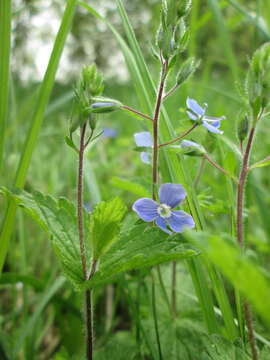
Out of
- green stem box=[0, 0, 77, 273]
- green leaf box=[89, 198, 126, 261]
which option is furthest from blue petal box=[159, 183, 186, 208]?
green stem box=[0, 0, 77, 273]

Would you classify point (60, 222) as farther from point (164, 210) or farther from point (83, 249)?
point (164, 210)

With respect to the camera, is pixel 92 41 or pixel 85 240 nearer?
pixel 85 240

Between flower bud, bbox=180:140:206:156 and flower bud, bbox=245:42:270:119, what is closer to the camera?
flower bud, bbox=245:42:270:119

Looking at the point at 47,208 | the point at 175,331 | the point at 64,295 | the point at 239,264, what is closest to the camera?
the point at 239,264

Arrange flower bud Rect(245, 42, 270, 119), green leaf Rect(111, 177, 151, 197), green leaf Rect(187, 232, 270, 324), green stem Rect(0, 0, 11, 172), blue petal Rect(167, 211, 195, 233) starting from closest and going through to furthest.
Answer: green leaf Rect(187, 232, 270, 324)
flower bud Rect(245, 42, 270, 119)
blue petal Rect(167, 211, 195, 233)
green stem Rect(0, 0, 11, 172)
green leaf Rect(111, 177, 151, 197)

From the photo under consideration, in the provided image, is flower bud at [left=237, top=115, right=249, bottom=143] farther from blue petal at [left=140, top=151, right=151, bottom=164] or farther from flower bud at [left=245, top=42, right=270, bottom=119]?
blue petal at [left=140, top=151, right=151, bottom=164]

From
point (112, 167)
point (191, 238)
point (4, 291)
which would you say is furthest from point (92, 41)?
point (191, 238)

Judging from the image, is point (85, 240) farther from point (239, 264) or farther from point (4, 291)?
point (4, 291)

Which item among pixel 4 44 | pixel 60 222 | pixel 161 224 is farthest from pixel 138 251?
pixel 4 44
